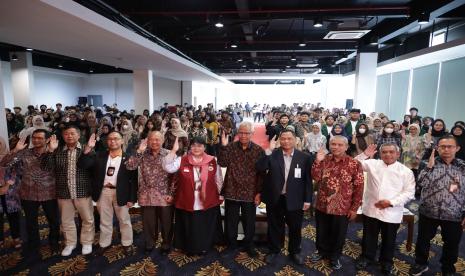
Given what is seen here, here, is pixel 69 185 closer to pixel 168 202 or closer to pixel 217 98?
pixel 168 202

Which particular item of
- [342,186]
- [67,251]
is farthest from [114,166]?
[342,186]

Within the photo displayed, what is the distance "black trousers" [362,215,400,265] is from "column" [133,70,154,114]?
400 inches

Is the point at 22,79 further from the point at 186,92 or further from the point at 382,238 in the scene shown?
the point at 382,238

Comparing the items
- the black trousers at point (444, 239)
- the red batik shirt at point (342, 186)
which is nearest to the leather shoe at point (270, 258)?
the red batik shirt at point (342, 186)

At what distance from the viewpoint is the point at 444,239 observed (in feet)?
10.3

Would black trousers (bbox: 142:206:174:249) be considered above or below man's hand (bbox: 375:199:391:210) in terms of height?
below

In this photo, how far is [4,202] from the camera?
3602 millimetres

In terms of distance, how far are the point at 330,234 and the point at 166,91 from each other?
774 inches

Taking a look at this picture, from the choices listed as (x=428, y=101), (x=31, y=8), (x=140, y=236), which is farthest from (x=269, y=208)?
(x=428, y=101)

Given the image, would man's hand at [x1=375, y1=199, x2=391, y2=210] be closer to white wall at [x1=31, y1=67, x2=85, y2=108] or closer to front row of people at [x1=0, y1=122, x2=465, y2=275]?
front row of people at [x1=0, y1=122, x2=465, y2=275]

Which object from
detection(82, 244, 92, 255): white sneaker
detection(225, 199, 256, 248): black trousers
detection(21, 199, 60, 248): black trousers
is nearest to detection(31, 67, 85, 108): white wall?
detection(21, 199, 60, 248): black trousers

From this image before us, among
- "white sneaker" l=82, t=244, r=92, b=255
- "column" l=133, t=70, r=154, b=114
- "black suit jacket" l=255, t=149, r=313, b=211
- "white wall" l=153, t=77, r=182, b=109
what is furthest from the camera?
"white wall" l=153, t=77, r=182, b=109

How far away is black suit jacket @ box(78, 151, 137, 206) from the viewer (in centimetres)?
335

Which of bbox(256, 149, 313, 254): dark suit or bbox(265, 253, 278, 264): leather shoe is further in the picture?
bbox(265, 253, 278, 264): leather shoe
